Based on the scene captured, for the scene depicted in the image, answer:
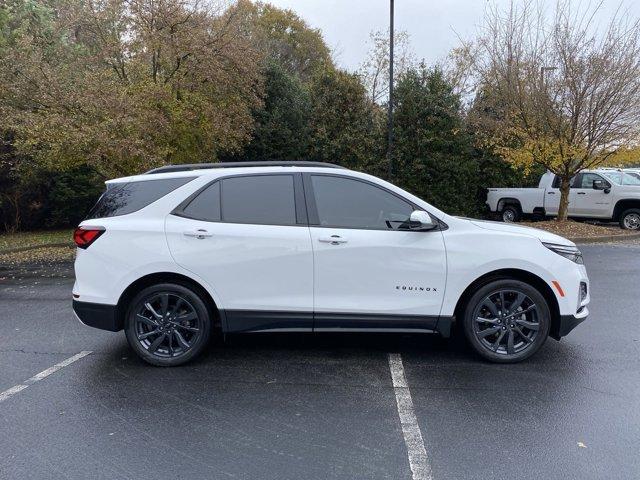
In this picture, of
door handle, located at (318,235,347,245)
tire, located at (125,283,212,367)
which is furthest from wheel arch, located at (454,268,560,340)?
tire, located at (125,283,212,367)

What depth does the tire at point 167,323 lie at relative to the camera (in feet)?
16.2

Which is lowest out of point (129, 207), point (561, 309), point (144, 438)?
point (144, 438)

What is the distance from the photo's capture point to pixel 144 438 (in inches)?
147

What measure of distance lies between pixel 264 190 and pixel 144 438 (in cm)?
236

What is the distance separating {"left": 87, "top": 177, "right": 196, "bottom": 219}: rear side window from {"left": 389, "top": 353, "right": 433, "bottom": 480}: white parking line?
8.56 ft

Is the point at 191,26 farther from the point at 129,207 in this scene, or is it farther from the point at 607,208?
the point at 607,208

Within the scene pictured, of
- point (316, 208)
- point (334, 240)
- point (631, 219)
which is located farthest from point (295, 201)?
point (631, 219)

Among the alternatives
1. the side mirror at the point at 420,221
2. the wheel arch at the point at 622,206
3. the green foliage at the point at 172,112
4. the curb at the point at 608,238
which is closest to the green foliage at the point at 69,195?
the green foliage at the point at 172,112

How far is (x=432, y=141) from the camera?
701 inches

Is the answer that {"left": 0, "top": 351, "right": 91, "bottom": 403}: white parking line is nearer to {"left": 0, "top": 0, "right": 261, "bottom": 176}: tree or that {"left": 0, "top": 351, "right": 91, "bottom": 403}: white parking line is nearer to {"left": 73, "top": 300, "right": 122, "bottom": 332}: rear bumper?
{"left": 73, "top": 300, "right": 122, "bottom": 332}: rear bumper

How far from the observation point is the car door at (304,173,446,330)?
15.8ft

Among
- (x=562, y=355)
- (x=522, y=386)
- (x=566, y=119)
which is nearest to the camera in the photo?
(x=522, y=386)

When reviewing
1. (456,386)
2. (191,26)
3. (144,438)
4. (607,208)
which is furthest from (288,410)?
(607,208)

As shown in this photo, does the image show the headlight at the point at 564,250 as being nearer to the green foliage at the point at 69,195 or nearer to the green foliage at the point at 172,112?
the green foliage at the point at 172,112
